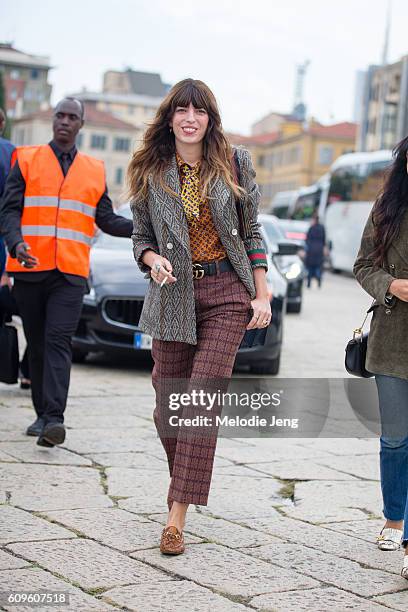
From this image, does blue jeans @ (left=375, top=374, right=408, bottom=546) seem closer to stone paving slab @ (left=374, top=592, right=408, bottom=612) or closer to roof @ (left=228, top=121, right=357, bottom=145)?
stone paving slab @ (left=374, top=592, right=408, bottom=612)

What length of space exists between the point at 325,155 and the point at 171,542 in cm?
11230

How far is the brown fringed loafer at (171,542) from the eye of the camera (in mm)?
4402

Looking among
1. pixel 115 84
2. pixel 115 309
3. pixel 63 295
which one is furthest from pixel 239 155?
pixel 115 84

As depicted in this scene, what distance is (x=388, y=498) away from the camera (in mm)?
4750

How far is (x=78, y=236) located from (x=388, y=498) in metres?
2.58

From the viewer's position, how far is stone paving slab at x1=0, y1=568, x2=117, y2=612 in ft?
12.0

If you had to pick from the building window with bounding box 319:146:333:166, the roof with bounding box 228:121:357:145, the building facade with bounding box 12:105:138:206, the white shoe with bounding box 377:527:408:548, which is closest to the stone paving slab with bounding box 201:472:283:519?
the white shoe with bounding box 377:527:408:548

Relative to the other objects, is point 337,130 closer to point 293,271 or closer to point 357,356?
point 293,271

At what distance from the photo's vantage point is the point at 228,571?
4242 mm

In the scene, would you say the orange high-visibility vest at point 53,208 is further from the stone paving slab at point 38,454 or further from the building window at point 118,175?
the building window at point 118,175

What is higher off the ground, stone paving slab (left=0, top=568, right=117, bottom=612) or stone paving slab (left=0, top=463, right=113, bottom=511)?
stone paving slab (left=0, top=568, right=117, bottom=612)

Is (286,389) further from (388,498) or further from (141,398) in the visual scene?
(388,498)

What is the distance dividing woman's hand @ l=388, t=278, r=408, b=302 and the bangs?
101 centimetres

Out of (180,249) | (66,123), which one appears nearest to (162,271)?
(180,249)
